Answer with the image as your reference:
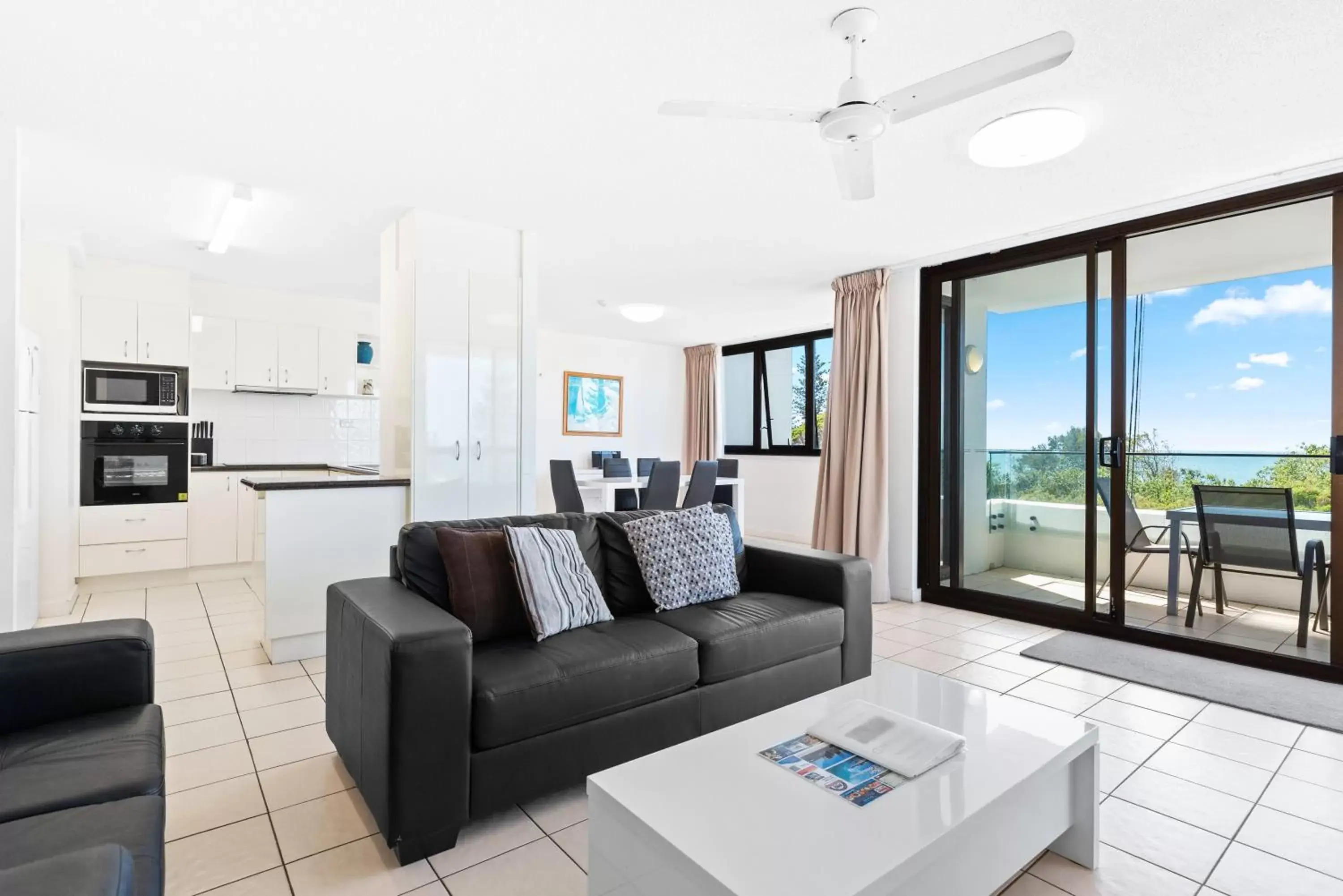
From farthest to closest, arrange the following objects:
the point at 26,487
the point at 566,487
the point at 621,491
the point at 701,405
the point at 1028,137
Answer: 1. the point at 701,405
2. the point at 621,491
3. the point at 566,487
4. the point at 26,487
5. the point at 1028,137

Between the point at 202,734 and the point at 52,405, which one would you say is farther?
the point at 52,405

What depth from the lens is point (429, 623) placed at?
5.89 ft

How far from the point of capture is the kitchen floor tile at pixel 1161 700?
2766mm

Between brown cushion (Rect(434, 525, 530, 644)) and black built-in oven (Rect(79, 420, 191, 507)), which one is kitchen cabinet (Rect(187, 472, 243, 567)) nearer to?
black built-in oven (Rect(79, 420, 191, 507))

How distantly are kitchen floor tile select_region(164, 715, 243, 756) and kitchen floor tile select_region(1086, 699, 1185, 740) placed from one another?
334 cm

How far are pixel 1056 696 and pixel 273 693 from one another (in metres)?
3.43

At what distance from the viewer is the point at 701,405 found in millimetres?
8562

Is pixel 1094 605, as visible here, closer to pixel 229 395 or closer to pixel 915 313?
Result: pixel 915 313

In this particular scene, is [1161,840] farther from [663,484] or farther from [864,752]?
[663,484]

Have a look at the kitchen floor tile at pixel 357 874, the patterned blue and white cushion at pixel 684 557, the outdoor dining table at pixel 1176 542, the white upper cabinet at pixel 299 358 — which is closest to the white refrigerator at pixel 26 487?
the white upper cabinet at pixel 299 358

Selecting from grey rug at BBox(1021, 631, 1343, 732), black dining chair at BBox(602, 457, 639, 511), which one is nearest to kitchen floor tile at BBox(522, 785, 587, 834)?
grey rug at BBox(1021, 631, 1343, 732)

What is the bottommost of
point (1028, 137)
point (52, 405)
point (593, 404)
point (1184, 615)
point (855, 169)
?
point (1184, 615)

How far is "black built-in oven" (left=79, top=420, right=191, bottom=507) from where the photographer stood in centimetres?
457

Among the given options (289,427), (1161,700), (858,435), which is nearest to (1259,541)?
(1161,700)
